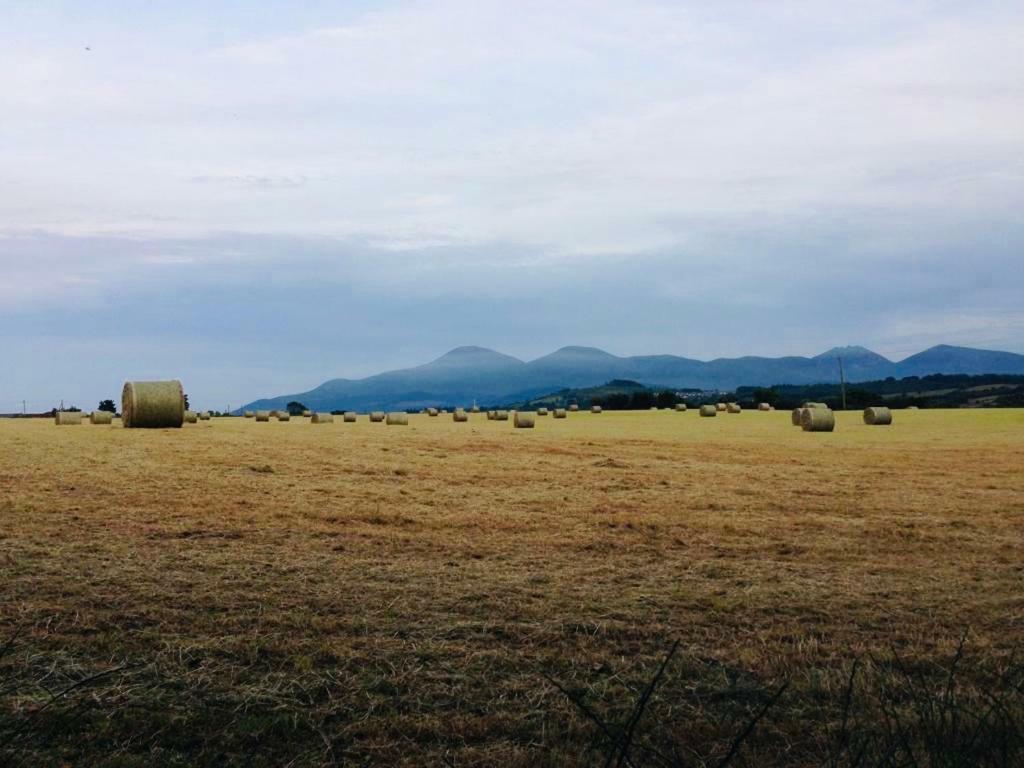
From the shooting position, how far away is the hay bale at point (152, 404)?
A: 102 feet

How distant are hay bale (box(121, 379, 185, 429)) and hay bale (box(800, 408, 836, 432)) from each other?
930 inches

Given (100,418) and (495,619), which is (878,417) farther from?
(495,619)

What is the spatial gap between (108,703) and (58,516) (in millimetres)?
7331

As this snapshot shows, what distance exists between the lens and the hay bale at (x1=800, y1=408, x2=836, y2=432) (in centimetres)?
3853

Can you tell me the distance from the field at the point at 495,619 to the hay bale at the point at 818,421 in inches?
844

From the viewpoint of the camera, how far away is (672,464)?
21297mm

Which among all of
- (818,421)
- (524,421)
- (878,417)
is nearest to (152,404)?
(524,421)

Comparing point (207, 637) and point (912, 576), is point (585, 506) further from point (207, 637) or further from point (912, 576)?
point (207, 637)

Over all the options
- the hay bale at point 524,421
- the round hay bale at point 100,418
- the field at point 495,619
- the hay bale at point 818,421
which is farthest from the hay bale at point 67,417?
the hay bale at point 818,421

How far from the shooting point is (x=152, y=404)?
31.2 meters

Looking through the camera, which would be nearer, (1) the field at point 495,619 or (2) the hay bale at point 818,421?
(1) the field at point 495,619

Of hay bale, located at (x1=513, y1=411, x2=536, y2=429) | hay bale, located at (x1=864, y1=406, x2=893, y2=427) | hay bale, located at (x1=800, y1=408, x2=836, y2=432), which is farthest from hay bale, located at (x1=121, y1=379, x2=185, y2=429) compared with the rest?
hay bale, located at (x1=864, y1=406, x2=893, y2=427)

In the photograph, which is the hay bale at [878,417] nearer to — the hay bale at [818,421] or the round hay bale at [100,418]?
the hay bale at [818,421]

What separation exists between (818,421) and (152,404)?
974 inches
